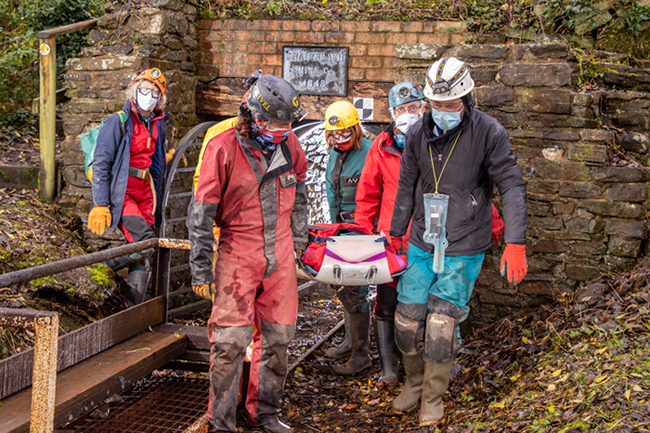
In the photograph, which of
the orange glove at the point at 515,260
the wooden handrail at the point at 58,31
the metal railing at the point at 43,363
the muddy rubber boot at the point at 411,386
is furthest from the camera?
the wooden handrail at the point at 58,31

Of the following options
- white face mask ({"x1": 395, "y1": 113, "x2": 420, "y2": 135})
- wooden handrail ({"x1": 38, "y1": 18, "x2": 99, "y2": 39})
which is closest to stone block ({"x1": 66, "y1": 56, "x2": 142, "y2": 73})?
wooden handrail ({"x1": 38, "y1": 18, "x2": 99, "y2": 39})

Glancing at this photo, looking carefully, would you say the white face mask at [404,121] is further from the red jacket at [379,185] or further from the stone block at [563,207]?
the stone block at [563,207]

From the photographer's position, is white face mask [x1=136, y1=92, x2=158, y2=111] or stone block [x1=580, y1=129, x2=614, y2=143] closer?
stone block [x1=580, y1=129, x2=614, y2=143]

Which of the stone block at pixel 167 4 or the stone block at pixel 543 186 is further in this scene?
the stone block at pixel 167 4

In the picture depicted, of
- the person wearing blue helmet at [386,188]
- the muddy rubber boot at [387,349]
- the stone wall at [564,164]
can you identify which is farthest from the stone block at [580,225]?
the muddy rubber boot at [387,349]

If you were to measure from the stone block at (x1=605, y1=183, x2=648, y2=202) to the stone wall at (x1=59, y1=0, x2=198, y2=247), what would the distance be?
4.76 meters

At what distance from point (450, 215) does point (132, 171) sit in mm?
3014

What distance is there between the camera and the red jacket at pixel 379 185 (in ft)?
14.0

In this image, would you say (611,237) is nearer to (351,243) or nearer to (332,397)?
(351,243)

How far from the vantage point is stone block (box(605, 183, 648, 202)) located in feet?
14.9

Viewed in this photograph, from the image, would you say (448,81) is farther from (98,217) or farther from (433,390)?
(98,217)

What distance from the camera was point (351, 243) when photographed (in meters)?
3.82

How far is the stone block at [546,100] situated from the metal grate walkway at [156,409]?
351 centimetres

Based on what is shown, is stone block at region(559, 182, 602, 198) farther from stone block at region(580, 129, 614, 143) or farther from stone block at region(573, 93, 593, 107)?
stone block at region(573, 93, 593, 107)
